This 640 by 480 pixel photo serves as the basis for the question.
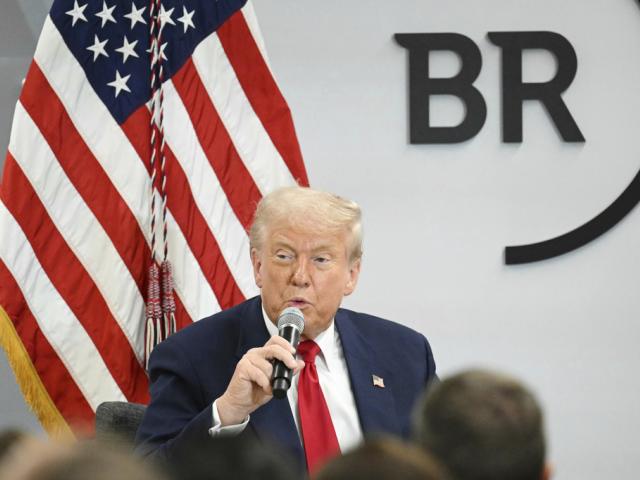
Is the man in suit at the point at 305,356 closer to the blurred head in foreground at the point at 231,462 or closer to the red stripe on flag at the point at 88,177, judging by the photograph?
the red stripe on flag at the point at 88,177

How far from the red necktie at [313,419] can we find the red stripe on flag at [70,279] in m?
1.33

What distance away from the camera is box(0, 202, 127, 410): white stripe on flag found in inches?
147

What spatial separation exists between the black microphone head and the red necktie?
0.58ft

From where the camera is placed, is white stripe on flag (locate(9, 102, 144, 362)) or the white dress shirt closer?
the white dress shirt

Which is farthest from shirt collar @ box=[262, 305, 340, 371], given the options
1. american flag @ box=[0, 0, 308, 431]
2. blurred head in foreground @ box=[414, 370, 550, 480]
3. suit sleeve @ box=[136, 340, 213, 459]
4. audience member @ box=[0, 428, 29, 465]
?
audience member @ box=[0, 428, 29, 465]

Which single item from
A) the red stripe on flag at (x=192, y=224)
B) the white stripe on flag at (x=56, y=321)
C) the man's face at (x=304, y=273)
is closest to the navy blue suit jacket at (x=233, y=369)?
the man's face at (x=304, y=273)

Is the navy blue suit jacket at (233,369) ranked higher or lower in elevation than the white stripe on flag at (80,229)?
lower

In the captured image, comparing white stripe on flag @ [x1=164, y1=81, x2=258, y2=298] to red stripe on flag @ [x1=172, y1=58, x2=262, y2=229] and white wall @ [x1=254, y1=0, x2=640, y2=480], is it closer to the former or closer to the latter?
red stripe on flag @ [x1=172, y1=58, x2=262, y2=229]

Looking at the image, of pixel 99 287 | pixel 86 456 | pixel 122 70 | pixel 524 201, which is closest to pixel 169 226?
pixel 99 287

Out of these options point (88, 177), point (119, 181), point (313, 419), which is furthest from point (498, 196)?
point (313, 419)

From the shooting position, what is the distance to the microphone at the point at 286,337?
82.9 inches

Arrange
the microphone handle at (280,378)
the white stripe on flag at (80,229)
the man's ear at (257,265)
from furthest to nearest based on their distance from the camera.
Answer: the white stripe on flag at (80,229) < the man's ear at (257,265) < the microphone handle at (280,378)

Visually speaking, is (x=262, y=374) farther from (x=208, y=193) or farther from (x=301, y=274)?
(x=208, y=193)

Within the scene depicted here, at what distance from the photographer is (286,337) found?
228 cm
